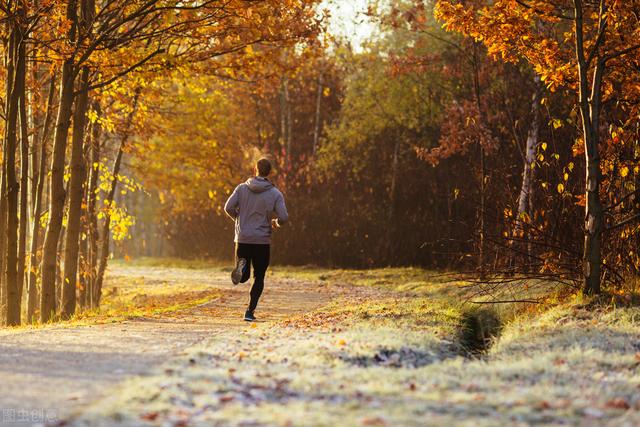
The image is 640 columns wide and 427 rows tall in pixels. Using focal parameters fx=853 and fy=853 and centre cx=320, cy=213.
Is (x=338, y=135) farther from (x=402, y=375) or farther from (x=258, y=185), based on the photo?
(x=402, y=375)

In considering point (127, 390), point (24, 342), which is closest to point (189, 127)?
point (24, 342)

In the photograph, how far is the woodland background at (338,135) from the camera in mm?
12211

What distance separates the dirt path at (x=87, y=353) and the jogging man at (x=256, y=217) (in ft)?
3.06

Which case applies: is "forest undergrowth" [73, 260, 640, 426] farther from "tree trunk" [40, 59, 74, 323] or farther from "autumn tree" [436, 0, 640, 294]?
Result: "tree trunk" [40, 59, 74, 323]

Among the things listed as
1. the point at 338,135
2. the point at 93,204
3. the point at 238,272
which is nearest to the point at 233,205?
the point at 238,272

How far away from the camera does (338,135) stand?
3195cm

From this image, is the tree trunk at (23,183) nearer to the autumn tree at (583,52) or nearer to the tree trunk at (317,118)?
the autumn tree at (583,52)

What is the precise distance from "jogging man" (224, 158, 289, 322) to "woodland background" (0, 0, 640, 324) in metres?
2.38

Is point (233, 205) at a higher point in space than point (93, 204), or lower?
lower

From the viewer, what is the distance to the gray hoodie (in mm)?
11906

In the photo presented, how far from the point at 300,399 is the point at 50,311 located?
10523 mm

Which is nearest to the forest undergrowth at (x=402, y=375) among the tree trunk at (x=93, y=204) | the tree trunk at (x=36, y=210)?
the tree trunk at (x=36, y=210)

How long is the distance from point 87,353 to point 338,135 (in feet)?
78.6

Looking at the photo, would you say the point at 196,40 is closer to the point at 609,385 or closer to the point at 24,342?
the point at 24,342
